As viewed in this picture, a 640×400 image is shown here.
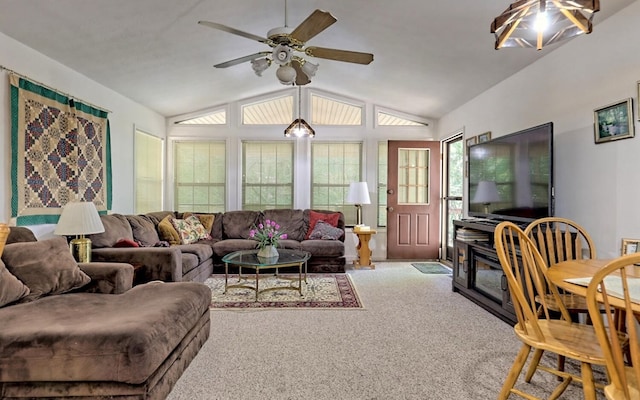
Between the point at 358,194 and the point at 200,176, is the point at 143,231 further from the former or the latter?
the point at 358,194

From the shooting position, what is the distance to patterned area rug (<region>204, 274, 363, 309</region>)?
3.50 m

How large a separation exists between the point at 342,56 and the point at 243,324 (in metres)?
2.32

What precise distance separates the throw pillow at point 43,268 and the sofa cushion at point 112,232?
1.22 metres

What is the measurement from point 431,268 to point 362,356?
323 centimetres

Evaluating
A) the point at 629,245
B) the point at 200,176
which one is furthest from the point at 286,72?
the point at 200,176

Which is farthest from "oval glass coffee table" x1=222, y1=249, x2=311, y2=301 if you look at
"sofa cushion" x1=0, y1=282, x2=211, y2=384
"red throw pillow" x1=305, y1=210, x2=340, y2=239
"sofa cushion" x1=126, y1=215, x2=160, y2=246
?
"sofa cushion" x1=0, y1=282, x2=211, y2=384

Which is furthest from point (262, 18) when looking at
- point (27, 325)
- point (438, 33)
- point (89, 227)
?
point (27, 325)

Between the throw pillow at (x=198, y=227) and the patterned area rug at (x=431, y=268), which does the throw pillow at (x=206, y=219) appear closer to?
the throw pillow at (x=198, y=227)

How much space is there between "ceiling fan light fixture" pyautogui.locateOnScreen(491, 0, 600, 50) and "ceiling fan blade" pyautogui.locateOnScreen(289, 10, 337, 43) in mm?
1026

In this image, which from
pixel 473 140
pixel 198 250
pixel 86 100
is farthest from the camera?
pixel 473 140

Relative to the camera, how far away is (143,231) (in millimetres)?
4266

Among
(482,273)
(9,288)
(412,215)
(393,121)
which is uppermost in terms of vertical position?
(393,121)

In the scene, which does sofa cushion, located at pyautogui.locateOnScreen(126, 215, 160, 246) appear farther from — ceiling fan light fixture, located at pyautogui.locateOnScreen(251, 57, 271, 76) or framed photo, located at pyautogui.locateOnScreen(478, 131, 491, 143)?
framed photo, located at pyautogui.locateOnScreen(478, 131, 491, 143)

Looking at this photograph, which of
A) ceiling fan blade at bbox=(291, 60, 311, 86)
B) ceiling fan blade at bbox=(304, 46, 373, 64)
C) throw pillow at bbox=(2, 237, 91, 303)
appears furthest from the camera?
ceiling fan blade at bbox=(291, 60, 311, 86)
